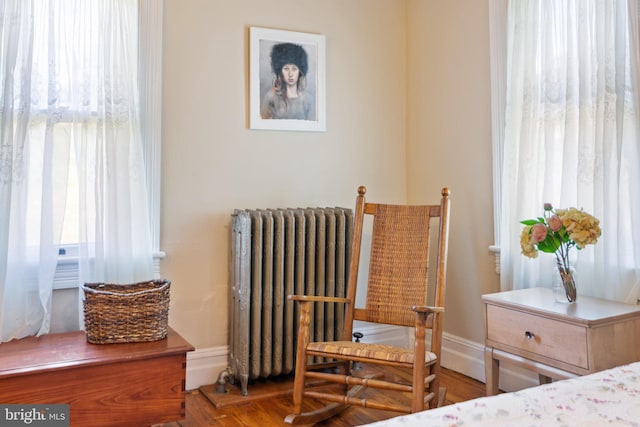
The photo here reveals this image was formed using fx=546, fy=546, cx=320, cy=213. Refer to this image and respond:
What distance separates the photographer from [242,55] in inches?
117

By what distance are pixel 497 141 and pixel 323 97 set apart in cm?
102

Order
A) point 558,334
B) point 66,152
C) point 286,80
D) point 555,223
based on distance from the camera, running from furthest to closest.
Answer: point 286,80
point 66,152
point 555,223
point 558,334

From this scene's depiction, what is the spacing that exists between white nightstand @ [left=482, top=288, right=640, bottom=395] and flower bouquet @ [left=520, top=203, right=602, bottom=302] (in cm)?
12

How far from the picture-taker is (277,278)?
279cm

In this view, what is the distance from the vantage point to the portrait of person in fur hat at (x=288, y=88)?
3035 millimetres

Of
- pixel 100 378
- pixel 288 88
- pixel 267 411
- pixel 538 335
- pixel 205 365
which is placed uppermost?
pixel 288 88

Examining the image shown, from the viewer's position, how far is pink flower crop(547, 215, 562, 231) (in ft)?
6.98

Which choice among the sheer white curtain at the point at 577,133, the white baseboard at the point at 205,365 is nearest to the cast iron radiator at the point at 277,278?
the white baseboard at the point at 205,365

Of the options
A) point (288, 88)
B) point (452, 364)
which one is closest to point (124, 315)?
point (288, 88)

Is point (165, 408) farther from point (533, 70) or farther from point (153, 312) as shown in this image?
point (533, 70)

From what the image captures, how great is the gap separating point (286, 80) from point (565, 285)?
1800 mm

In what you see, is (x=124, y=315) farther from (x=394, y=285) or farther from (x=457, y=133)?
(x=457, y=133)

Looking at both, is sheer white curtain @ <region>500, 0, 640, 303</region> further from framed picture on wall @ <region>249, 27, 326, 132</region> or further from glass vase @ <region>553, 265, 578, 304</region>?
framed picture on wall @ <region>249, 27, 326, 132</region>

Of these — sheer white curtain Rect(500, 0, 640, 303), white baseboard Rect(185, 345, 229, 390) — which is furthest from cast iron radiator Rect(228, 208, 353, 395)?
sheer white curtain Rect(500, 0, 640, 303)
